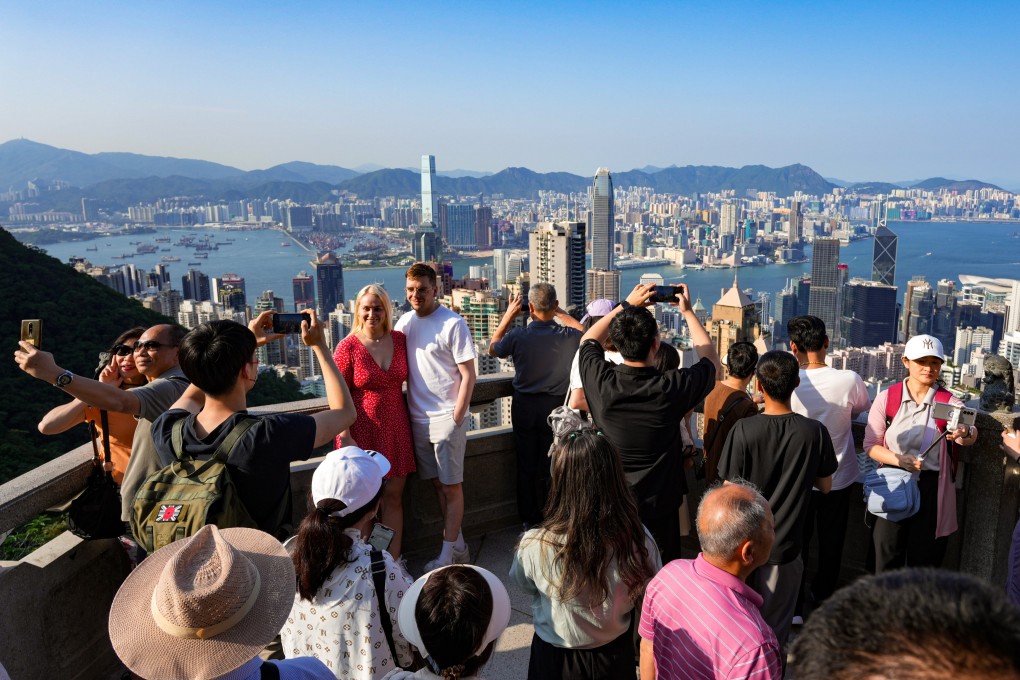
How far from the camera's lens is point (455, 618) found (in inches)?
60.8

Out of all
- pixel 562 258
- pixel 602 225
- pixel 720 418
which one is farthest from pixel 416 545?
pixel 602 225

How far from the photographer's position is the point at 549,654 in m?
2.23

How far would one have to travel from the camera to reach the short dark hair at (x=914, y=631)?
0.69 metres

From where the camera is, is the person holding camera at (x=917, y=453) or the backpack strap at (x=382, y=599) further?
the person holding camera at (x=917, y=453)

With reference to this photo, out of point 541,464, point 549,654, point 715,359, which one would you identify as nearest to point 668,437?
point 715,359

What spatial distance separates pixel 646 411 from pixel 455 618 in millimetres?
1476

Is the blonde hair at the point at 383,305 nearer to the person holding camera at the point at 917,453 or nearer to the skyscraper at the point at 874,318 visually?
the person holding camera at the point at 917,453

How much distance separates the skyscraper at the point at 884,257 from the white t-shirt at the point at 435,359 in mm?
118244

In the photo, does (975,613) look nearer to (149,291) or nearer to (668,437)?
(668,437)

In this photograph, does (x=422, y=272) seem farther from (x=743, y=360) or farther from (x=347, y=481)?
(x=347, y=481)

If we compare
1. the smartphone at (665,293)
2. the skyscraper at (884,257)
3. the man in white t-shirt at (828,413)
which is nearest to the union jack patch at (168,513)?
the smartphone at (665,293)

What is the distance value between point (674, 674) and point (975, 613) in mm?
1359

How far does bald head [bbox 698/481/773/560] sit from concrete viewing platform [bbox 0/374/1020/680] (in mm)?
1492

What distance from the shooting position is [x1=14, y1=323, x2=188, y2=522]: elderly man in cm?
243
